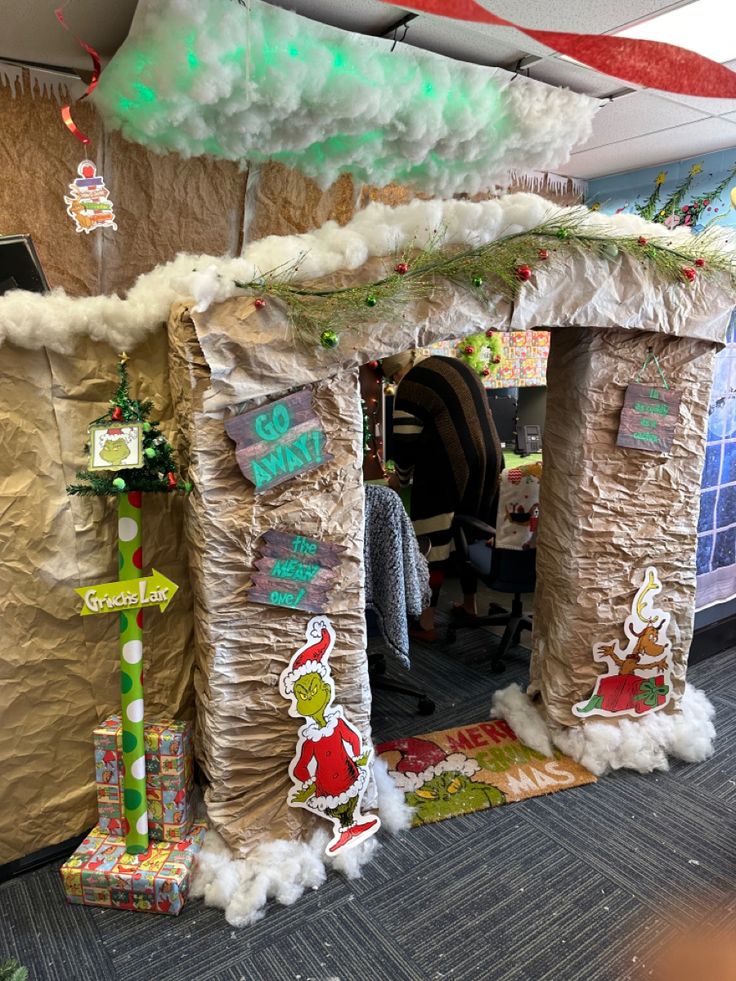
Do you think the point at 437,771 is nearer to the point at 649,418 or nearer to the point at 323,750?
the point at 323,750

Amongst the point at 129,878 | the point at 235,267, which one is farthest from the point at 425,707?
the point at 235,267

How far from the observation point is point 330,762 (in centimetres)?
181

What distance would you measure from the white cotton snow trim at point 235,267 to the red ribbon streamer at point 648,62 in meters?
0.49

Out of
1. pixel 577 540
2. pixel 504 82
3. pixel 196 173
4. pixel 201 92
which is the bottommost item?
pixel 577 540

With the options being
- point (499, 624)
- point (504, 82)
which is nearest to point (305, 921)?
point (499, 624)

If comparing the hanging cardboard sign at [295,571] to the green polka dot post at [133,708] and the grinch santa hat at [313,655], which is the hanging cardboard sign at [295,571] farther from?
the green polka dot post at [133,708]

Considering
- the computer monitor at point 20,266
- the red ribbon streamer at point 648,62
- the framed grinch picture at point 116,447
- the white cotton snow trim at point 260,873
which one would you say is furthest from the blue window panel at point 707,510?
the computer monitor at point 20,266

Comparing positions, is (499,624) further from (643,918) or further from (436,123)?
(436,123)

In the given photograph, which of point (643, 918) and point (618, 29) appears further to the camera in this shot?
point (618, 29)

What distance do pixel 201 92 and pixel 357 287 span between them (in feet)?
1.87

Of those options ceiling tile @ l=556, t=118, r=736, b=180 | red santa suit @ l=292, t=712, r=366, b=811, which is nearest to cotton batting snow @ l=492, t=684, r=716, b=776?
red santa suit @ l=292, t=712, r=366, b=811

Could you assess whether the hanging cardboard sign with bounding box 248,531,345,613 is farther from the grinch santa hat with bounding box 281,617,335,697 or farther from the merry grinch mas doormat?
the merry grinch mas doormat

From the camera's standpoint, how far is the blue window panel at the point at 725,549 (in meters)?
2.88

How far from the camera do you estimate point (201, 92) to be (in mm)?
1544
